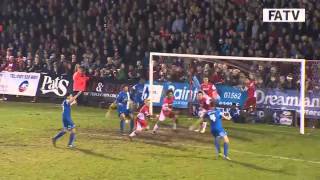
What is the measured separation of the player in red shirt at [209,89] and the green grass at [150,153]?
51.2 inches

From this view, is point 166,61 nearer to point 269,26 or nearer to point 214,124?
point 269,26

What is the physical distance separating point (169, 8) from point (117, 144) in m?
12.8

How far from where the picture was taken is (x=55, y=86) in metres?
28.0

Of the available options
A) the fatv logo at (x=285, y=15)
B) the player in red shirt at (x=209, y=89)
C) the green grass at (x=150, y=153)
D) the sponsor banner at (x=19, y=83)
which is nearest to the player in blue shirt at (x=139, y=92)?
the green grass at (x=150, y=153)

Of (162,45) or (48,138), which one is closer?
(48,138)

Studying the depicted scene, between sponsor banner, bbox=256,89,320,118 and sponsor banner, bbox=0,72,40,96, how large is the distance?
11.7m

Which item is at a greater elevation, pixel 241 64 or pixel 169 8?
pixel 169 8

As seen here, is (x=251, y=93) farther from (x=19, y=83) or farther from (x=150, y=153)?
(x=19, y=83)

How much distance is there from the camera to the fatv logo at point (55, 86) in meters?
27.7

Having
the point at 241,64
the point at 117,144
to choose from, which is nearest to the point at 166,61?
the point at 241,64

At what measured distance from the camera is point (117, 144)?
1797 cm

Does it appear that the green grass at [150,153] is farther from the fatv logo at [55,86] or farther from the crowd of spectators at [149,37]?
the fatv logo at [55,86]

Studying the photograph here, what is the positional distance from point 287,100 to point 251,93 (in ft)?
4.41

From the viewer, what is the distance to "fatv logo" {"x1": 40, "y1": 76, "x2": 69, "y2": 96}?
91.0 feet
